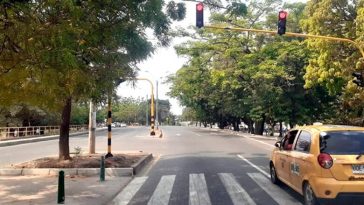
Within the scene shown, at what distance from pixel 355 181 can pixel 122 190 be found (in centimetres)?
566

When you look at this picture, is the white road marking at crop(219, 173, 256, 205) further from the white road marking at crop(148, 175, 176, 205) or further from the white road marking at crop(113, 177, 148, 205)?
the white road marking at crop(113, 177, 148, 205)

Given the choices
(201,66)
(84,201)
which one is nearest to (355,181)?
(84,201)

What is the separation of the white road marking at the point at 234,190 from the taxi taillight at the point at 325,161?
191 cm

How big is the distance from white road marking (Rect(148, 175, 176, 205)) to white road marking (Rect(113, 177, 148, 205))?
0.50 m

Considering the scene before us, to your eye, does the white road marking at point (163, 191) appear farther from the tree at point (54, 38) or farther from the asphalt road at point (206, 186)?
the tree at point (54, 38)

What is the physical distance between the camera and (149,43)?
45.7 feet

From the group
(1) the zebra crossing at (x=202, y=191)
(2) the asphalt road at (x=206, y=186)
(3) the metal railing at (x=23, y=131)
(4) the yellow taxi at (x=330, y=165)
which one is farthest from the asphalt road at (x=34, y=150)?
(4) the yellow taxi at (x=330, y=165)

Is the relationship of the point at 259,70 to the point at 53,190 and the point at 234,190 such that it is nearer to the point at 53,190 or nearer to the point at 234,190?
the point at 234,190

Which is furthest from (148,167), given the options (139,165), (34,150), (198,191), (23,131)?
(23,131)

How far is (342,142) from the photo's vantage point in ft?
27.3

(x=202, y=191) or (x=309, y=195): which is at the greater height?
(x=309, y=195)

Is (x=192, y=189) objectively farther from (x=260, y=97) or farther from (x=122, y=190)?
(x=260, y=97)

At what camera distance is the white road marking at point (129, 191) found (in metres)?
9.93

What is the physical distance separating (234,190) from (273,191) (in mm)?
909
